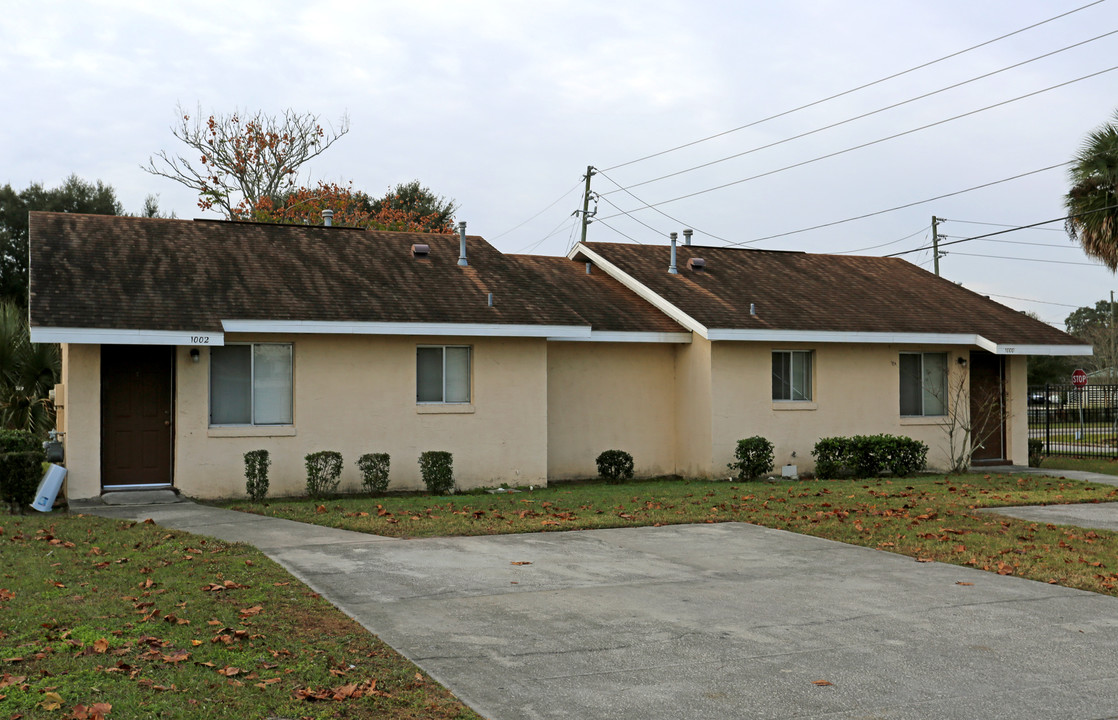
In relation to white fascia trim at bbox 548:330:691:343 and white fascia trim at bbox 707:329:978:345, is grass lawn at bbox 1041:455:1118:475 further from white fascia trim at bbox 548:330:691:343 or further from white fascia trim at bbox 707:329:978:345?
white fascia trim at bbox 548:330:691:343

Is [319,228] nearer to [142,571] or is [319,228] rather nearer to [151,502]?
[151,502]

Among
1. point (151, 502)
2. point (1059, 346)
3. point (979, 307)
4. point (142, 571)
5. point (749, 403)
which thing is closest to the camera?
point (142, 571)

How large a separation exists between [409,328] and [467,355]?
1518mm

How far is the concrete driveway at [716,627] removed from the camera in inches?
232

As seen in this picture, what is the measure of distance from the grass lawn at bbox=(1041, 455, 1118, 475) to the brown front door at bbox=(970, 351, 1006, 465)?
3.69 feet

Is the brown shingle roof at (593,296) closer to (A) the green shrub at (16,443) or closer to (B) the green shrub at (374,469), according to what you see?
(B) the green shrub at (374,469)

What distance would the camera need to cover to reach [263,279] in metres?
17.4

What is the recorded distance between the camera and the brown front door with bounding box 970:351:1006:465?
22016 millimetres

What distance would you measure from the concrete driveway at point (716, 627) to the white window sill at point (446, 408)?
5990mm

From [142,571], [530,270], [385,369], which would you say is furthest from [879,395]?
[142,571]

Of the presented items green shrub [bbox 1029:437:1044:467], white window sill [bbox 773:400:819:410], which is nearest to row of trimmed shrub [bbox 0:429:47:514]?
white window sill [bbox 773:400:819:410]

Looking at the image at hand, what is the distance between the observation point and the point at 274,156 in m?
38.5

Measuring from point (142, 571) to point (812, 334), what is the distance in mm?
13929

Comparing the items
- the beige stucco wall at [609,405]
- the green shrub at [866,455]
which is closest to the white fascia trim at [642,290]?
the beige stucco wall at [609,405]
